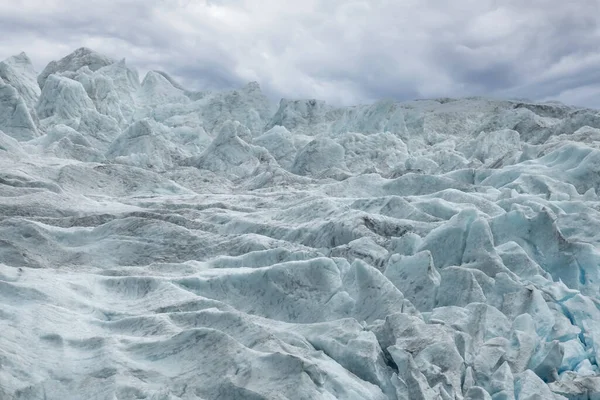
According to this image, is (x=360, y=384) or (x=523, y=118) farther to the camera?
(x=523, y=118)

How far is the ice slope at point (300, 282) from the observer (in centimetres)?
774

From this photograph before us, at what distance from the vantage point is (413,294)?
10992 millimetres

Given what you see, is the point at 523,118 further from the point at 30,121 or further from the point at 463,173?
the point at 30,121

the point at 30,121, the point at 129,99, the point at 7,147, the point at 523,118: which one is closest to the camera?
the point at 7,147

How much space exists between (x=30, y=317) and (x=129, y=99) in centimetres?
3833

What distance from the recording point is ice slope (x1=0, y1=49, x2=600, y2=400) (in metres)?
7.74

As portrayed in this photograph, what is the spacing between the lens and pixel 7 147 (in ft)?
75.5

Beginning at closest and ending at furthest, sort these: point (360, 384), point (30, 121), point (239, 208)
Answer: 1. point (360, 384)
2. point (239, 208)
3. point (30, 121)

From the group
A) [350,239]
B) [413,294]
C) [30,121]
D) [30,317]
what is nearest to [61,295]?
[30,317]

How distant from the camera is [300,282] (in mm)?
10852

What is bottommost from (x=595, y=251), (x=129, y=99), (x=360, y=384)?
(x=360, y=384)

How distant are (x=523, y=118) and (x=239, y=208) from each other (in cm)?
2078

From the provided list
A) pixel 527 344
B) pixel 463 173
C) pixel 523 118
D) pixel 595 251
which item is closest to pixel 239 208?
pixel 463 173

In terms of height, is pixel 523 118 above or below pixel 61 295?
above
